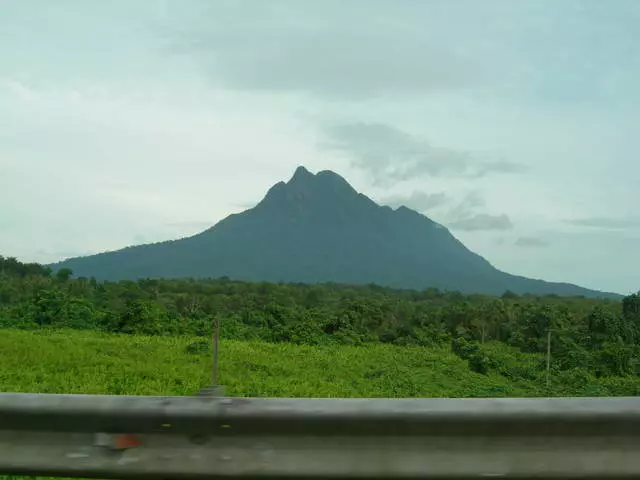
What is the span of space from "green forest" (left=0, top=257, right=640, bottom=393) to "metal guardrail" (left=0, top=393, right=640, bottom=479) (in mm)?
14050

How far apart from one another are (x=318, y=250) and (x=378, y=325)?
107662mm

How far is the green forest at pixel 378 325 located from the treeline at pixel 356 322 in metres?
0.04

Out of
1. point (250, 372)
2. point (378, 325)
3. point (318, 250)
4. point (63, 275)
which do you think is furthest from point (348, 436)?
point (318, 250)

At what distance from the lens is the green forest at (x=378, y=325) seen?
694 inches

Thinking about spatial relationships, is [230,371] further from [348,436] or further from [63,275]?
[63,275]

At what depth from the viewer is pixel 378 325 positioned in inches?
1014

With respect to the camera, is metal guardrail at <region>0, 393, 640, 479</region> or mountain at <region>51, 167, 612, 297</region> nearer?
metal guardrail at <region>0, 393, 640, 479</region>

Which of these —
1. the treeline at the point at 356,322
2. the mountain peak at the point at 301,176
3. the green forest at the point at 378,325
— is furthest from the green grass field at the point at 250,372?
the mountain peak at the point at 301,176

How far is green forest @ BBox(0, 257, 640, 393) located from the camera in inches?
694

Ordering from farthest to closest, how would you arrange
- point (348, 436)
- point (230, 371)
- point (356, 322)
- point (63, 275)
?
point (63, 275) < point (356, 322) < point (230, 371) < point (348, 436)

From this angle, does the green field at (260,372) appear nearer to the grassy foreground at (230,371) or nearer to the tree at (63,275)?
the grassy foreground at (230,371)

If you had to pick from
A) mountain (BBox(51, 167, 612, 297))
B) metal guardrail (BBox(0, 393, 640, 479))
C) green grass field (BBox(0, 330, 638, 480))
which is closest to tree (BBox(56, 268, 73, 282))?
green grass field (BBox(0, 330, 638, 480))

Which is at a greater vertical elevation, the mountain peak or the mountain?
the mountain peak

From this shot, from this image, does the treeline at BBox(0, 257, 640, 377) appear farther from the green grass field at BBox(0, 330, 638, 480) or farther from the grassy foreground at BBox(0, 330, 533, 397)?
the grassy foreground at BBox(0, 330, 533, 397)
